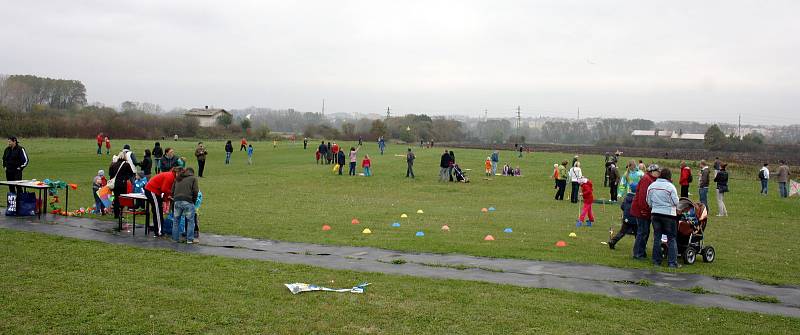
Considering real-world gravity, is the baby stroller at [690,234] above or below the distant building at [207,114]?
below

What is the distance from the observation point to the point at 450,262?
11914 mm

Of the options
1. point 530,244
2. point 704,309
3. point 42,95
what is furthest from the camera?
point 42,95

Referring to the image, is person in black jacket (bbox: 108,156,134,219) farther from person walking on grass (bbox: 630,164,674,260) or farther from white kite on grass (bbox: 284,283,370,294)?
person walking on grass (bbox: 630,164,674,260)

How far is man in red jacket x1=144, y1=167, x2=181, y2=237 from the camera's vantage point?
551 inches

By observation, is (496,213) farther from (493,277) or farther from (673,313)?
(673,313)

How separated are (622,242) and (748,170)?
40.3 meters

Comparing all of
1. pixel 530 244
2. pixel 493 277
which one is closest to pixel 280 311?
pixel 493 277

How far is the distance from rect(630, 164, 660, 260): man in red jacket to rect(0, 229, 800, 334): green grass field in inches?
144

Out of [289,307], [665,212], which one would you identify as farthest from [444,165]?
[289,307]

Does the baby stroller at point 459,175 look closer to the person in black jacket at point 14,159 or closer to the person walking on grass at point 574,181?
the person walking on grass at point 574,181

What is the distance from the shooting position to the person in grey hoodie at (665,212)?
1180 centimetres

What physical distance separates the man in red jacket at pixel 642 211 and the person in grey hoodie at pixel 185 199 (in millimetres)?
8720

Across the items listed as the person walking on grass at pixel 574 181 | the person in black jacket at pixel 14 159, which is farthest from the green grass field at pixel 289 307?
the person walking on grass at pixel 574 181

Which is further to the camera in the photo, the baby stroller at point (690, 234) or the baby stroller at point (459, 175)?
the baby stroller at point (459, 175)
